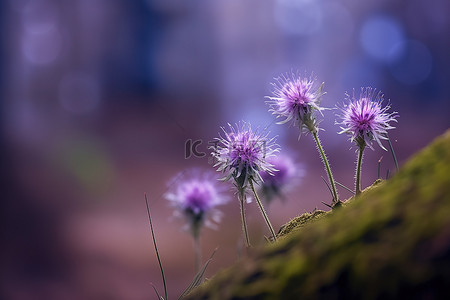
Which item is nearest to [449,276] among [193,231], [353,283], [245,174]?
[353,283]

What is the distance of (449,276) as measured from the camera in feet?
3.03

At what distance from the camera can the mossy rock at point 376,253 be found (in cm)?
97

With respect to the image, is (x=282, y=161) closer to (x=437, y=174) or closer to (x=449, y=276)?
(x=437, y=174)

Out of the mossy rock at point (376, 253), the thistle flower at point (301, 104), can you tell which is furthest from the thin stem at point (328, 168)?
the mossy rock at point (376, 253)

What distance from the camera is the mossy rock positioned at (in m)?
0.97

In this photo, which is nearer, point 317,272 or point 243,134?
point 317,272

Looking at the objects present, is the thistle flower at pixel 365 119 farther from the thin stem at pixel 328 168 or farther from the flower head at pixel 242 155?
the flower head at pixel 242 155

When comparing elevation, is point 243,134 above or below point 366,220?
above

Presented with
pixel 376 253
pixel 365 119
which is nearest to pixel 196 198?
pixel 365 119

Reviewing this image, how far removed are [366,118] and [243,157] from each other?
64 centimetres

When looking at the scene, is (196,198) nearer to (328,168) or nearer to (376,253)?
(328,168)

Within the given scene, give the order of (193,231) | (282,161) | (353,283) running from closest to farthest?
(353,283) < (193,231) < (282,161)

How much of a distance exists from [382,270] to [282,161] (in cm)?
233

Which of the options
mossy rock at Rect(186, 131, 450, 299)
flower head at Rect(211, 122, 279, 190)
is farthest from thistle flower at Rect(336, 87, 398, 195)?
mossy rock at Rect(186, 131, 450, 299)
